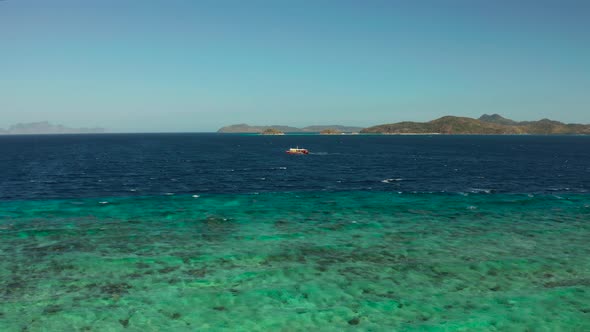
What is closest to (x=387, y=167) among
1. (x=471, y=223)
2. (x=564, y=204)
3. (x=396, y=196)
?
(x=396, y=196)

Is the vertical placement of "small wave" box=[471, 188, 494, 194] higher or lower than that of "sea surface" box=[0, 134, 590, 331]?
higher

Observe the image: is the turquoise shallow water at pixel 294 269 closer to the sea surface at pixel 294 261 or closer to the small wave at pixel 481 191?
the sea surface at pixel 294 261

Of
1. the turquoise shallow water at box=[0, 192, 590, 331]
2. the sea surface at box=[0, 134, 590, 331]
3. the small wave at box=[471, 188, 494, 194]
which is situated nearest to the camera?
the turquoise shallow water at box=[0, 192, 590, 331]

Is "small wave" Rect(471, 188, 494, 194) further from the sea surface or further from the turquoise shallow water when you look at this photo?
the turquoise shallow water

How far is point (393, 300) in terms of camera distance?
29.2m

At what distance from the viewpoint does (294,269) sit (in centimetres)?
3516

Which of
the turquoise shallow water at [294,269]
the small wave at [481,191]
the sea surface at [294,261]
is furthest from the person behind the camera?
the small wave at [481,191]

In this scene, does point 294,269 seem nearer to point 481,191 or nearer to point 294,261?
point 294,261

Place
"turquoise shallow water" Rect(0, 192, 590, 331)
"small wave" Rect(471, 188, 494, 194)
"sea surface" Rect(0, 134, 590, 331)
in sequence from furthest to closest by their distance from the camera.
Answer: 1. "small wave" Rect(471, 188, 494, 194)
2. "sea surface" Rect(0, 134, 590, 331)
3. "turquoise shallow water" Rect(0, 192, 590, 331)

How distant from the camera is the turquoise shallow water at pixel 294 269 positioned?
26609 mm

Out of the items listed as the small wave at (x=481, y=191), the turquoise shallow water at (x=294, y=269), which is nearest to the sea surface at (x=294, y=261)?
the turquoise shallow water at (x=294, y=269)

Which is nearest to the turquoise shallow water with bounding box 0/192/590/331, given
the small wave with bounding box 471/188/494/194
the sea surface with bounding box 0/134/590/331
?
the sea surface with bounding box 0/134/590/331

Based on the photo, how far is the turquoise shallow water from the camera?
2661cm

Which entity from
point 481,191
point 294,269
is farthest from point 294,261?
point 481,191
